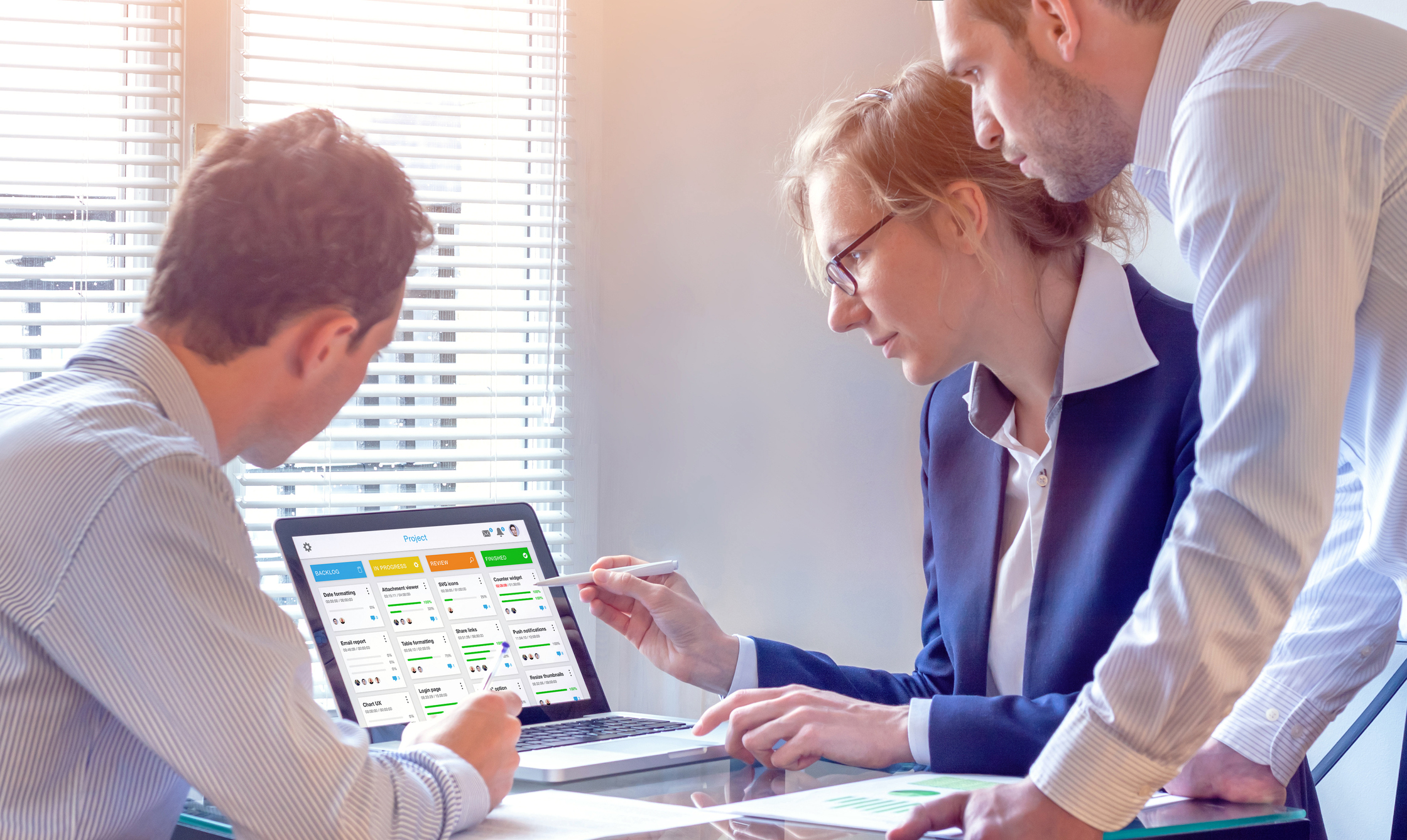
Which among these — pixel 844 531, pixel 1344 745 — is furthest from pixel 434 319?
pixel 1344 745

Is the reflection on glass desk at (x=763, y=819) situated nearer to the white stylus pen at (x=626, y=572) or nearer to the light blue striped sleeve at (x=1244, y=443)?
the light blue striped sleeve at (x=1244, y=443)

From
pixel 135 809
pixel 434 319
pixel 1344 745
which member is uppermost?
pixel 434 319

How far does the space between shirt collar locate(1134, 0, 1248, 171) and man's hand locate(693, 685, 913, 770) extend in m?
0.68

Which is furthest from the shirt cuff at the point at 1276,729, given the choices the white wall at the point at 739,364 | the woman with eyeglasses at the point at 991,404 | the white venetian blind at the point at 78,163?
the white venetian blind at the point at 78,163

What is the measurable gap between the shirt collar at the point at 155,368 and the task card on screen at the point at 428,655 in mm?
556

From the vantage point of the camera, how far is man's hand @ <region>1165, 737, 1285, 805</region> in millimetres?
1146

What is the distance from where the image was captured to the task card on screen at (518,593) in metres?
1.60

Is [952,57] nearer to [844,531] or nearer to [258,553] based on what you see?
[844,531]

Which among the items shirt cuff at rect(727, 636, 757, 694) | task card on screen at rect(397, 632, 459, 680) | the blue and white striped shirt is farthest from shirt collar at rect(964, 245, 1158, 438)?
the blue and white striped shirt

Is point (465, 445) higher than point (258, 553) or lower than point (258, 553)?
higher

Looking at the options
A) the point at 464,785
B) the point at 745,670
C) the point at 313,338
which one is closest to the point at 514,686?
the point at 745,670

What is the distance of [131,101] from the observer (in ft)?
7.48

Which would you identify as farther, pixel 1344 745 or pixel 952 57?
pixel 1344 745

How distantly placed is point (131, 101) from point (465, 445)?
924mm
